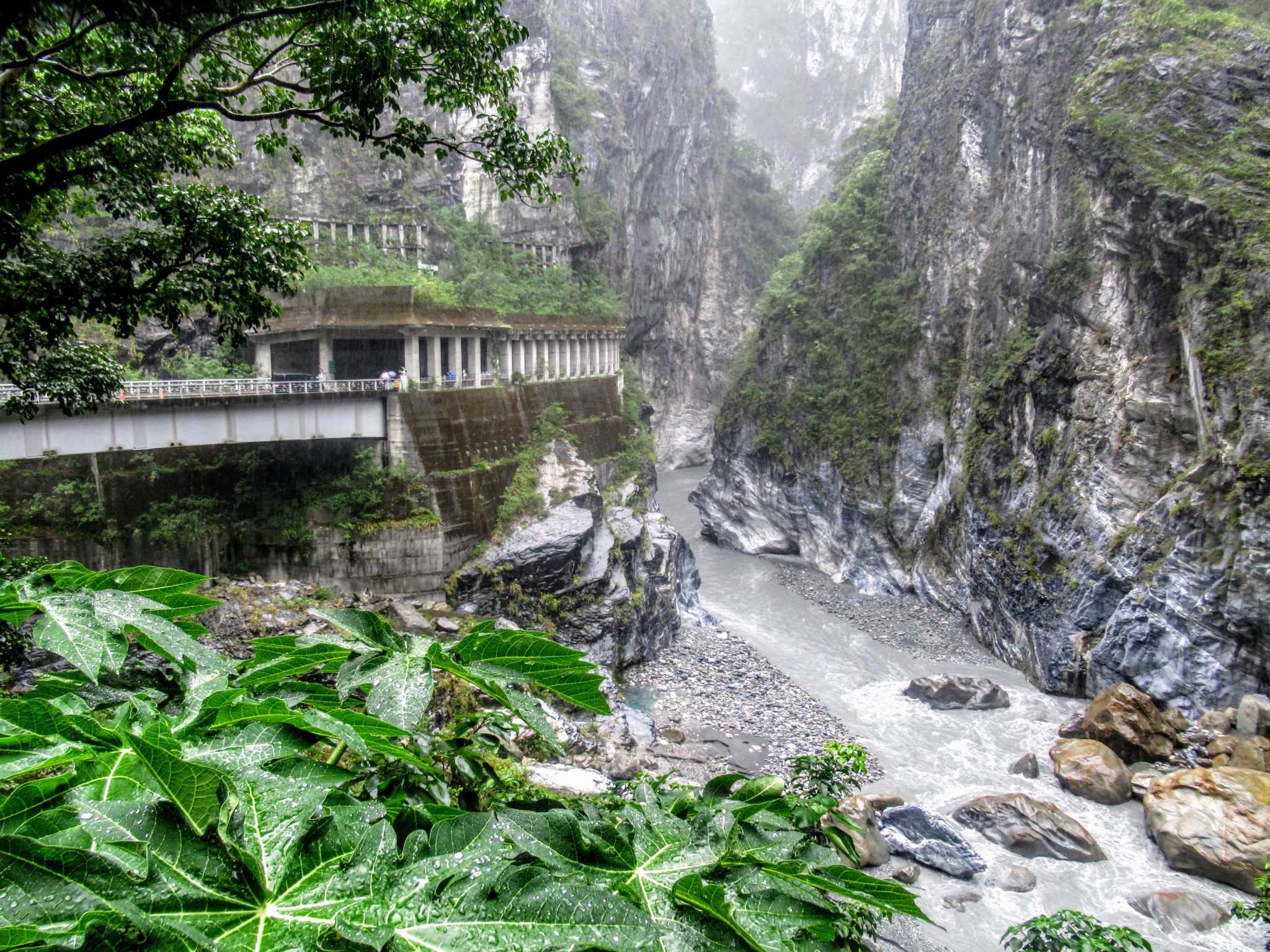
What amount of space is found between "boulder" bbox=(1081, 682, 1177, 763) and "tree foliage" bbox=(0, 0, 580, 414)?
44.8 ft

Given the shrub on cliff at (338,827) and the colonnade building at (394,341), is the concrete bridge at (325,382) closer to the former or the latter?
the colonnade building at (394,341)

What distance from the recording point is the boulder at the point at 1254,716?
11.7 metres

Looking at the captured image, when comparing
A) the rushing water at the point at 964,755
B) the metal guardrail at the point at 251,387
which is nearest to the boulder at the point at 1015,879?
the rushing water at the point at 964,755

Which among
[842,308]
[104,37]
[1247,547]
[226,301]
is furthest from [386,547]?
[842,308]

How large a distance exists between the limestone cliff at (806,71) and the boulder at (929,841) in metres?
53.1

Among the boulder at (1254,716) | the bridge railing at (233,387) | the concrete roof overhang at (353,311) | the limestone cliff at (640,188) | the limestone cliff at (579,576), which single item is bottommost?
the boulder at (1254,716)

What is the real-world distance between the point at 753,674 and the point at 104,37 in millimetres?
15590

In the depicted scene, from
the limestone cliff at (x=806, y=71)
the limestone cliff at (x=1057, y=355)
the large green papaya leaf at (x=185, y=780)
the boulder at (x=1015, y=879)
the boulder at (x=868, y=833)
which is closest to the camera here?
the large green papaya leaf at (x=185, y=780)

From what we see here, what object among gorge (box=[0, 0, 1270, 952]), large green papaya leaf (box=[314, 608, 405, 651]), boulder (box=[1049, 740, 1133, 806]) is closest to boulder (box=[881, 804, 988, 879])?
gorge (box=[0, 0, 1270, 952])

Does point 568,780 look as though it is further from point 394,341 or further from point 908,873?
point 394,341

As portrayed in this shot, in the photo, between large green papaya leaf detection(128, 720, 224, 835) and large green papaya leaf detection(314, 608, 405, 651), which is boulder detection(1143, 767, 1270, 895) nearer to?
large green papaya leaf detection(314, 608, 405, 651)

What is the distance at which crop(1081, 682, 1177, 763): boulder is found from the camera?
486 inches

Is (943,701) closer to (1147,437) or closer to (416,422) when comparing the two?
(1147,437)

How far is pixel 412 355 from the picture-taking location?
52.0 feet
